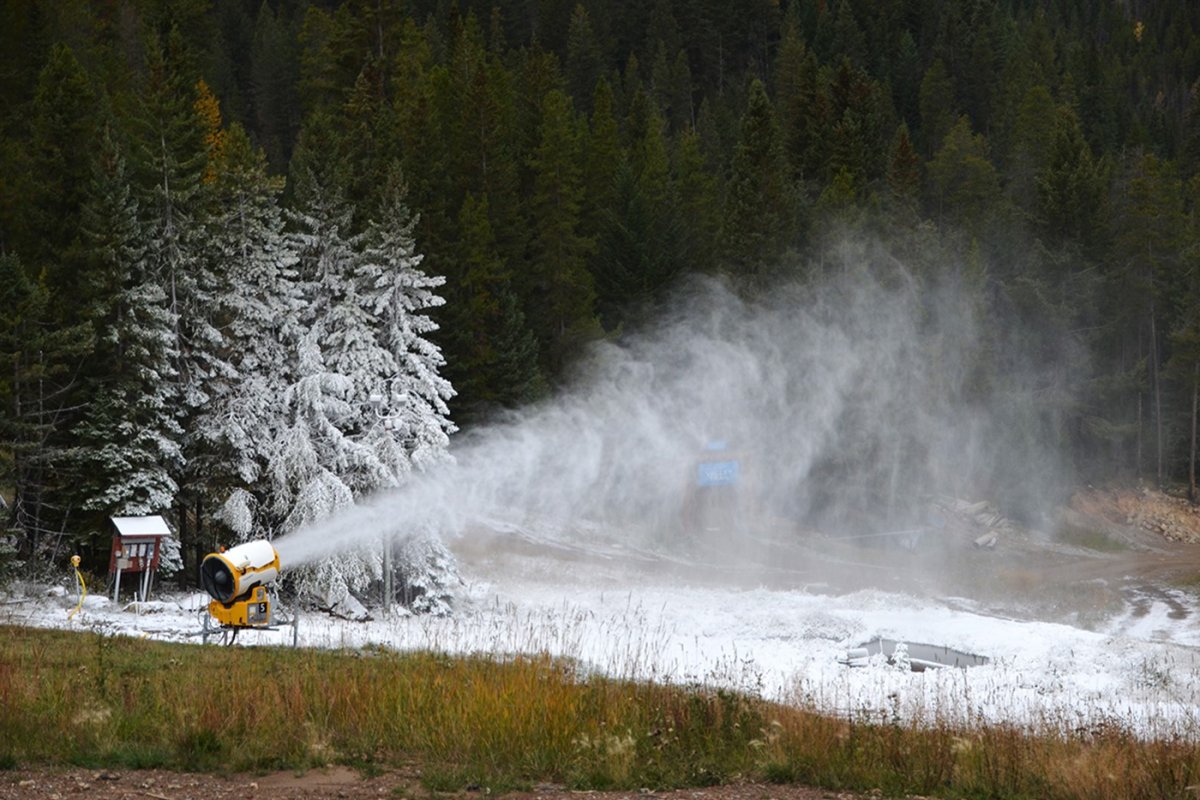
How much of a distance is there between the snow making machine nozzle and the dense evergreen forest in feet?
31.6

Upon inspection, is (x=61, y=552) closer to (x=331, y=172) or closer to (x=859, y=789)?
(x=331, y=172)

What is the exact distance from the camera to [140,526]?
26984 millimetres

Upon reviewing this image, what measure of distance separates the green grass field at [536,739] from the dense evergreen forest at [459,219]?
1733cm

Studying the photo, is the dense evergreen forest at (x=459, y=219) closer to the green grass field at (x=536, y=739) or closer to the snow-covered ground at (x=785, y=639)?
the snow-covered ground at (x=785, y=639)

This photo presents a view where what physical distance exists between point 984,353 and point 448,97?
27847 mm

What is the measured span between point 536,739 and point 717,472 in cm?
3486

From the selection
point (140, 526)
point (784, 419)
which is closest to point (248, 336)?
point (140, 526)

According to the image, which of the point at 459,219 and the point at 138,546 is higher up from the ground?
the point at 459,219

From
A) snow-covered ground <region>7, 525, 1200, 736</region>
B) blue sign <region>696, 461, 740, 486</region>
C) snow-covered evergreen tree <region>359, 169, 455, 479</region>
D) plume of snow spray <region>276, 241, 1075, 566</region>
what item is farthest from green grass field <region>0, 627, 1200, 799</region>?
blue sign <region>696, 461, 740, 486</region>

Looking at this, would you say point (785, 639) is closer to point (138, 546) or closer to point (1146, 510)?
point (138, 546)

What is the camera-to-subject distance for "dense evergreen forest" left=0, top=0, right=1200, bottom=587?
100.0 ft

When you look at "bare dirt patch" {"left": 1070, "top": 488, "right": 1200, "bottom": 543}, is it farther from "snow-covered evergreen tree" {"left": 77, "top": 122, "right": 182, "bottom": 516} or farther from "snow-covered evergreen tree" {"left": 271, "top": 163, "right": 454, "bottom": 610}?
"snow-covered evergreen tree" {"left": 77, "top": 122, "right": 182, "bottom": 516}

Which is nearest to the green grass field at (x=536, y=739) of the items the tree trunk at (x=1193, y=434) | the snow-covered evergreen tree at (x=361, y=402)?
the snow-covered evergreen tree at (x=361, y=402)

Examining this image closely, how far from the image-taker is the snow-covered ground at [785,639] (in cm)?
1608
